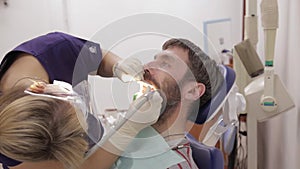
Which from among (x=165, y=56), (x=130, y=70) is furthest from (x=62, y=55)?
(x=165, y=56)

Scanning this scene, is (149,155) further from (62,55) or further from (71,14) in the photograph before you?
(71,14)

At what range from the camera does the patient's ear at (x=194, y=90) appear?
1327 millimetres

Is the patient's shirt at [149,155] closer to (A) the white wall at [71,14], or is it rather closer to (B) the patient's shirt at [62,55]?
(B) the patient's shirt at [62,55]

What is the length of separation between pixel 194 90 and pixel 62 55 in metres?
0.53

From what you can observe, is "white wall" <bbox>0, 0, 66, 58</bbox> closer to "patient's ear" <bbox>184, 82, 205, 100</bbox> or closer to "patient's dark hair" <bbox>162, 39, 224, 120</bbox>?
"patient's dark hair" <bbox>162, 39, 224, 120</bbox>

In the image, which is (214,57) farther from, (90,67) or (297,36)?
(297,36)

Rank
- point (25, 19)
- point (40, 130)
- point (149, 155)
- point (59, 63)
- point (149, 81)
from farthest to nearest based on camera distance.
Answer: point (25, 19) → point (59, 63) → point (149, 81) → point (149, 155) → point (40, 130)

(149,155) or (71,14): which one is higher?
(71,14)

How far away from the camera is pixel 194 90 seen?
1.33 metres

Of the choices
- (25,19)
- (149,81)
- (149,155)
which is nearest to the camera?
(149,155)

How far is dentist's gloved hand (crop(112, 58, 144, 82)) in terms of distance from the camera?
50.8 inches

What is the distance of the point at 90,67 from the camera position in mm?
1374

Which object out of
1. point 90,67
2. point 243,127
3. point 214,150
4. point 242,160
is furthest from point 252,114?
point 90,67

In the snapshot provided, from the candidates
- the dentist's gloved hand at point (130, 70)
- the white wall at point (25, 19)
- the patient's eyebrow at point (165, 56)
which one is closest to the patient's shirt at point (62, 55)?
the dentist's gloved hand at point (130, 70)
